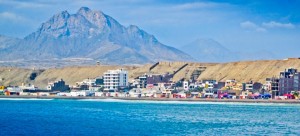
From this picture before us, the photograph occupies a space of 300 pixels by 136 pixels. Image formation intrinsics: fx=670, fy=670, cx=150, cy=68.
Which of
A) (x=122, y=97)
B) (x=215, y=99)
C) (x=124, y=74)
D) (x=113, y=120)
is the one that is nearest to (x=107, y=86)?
(x=124, y=74)

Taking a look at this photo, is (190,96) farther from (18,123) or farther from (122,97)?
(18,123)

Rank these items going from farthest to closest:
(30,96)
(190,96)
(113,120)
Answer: (30,96), (190,96), (113,120)

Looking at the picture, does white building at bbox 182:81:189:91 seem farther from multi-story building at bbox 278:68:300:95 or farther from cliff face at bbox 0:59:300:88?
multi-story building at bbox 278:68:300:95

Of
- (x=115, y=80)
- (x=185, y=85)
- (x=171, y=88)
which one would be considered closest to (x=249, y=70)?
(x=185, y=85)

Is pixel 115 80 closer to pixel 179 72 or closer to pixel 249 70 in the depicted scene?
pixel 179 72

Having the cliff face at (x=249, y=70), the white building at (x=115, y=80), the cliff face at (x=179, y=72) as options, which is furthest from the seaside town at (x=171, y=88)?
the cliff face at (x=179, y=72)

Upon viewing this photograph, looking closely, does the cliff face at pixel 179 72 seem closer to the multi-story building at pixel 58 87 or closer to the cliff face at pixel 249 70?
the cliff face at pixel 249 70
